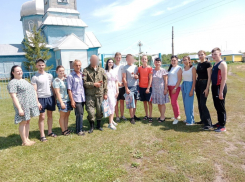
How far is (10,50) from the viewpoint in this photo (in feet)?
76.4

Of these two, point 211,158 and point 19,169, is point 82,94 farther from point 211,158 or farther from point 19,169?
point 211,158

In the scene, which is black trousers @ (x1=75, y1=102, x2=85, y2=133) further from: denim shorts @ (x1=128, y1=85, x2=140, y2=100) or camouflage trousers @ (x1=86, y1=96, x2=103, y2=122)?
denim shorts @ (x1=128, y1=85, x2=140, y2=100)

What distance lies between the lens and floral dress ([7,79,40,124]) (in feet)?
11.9

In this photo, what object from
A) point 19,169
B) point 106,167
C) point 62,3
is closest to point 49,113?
point 19,169

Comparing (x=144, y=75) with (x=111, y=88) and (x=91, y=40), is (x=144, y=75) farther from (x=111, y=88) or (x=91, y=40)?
(x=91, y=40)

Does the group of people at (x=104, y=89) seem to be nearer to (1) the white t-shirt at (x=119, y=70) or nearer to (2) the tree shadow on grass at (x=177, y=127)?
(1) the white t-shirt at (x=119, y=70)

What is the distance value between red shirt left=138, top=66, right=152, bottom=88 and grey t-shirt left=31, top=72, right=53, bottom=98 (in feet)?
8.21

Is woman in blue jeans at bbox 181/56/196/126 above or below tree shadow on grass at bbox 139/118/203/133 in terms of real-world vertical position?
above

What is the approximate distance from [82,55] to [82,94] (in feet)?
57.8

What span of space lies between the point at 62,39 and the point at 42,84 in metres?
19.7

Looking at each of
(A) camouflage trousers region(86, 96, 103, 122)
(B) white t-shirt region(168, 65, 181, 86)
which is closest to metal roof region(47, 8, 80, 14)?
(A) camouflage trousers region(86, 96, 103, 122)

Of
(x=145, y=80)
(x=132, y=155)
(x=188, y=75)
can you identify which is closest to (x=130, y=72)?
(x=145, y=80)

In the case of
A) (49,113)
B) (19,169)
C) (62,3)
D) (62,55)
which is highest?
(62,3)

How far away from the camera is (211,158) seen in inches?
127
